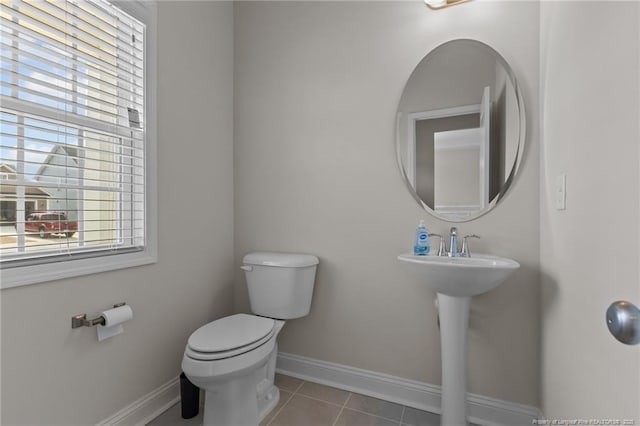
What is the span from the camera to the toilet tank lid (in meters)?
1.74

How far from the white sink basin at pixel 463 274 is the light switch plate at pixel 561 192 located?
0.27m

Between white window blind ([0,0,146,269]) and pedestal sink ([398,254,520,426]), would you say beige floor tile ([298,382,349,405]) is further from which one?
white window blind ([0,0,146,269])

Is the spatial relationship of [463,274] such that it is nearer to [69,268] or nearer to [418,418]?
[418,418]

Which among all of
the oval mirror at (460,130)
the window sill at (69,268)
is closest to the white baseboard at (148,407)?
the window sill at (69,268)

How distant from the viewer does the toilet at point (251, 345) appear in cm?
129

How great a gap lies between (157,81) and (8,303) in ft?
3.74

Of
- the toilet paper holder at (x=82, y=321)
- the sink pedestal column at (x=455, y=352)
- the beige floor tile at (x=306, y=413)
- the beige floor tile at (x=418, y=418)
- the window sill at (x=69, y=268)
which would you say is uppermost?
the window sill at (x=69, y=268)

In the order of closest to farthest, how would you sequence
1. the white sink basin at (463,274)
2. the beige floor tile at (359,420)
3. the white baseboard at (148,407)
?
the white sink basin at (463,274)
the white baseboard at (148,407)
the beige floor tile at (359,420)

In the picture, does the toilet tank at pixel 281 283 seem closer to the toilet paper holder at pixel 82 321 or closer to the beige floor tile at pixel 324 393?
the beige floor tile at pixel 324 393

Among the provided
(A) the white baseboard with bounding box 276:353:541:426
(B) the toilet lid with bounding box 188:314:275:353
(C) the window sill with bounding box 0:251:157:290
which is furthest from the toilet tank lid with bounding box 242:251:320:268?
(A) the white baseboard with bounding box 276:353:541:426

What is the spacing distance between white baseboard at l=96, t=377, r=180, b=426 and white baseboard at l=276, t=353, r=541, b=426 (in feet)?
2.07

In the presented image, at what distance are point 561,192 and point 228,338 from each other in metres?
1.46

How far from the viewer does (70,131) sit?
127 centimetres

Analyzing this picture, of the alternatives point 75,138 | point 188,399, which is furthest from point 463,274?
point 75,138
